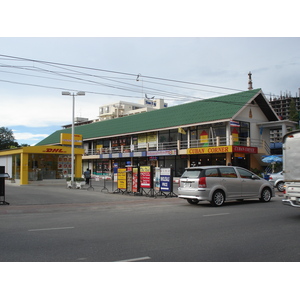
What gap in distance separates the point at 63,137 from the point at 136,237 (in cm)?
2719

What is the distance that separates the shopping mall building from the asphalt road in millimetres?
20355

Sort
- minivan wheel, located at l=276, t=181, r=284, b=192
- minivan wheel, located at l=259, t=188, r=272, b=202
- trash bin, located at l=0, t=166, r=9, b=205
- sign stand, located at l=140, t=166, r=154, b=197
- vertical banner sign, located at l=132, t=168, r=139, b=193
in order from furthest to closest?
minivan wheel, located at l=276, t=181, r=284, b=192 < vertical banner sign, located at l=132, t=168, r=139, b=193 < sign stand, located at l=140, t=166, r=154, b=197 < minivan wheel, located at l=259, t=188, r=272, b=202 < trash bin, located at l=0, t=166, r=9, b=205

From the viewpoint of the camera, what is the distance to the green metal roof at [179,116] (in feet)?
114

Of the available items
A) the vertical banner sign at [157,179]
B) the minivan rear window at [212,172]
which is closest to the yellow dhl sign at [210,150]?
the vertical banner sign at [157,179]

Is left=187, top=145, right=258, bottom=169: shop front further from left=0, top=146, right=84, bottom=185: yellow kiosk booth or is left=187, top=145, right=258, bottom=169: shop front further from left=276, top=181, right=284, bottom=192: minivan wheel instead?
left=0, top=146, right=84, bottom=185: yellow kiosk booth

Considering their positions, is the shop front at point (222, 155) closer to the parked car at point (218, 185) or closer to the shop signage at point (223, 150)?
the shop signage at point (223, 150)

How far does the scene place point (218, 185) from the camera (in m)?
15.2

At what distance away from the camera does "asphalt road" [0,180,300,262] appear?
6.58 m

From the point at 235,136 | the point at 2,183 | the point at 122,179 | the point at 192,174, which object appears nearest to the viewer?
the point at 192,174

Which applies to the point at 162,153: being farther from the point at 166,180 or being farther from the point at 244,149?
the point at 166,180

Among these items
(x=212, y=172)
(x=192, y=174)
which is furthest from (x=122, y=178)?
A: (x=212, y=172)

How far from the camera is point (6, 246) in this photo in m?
7.51

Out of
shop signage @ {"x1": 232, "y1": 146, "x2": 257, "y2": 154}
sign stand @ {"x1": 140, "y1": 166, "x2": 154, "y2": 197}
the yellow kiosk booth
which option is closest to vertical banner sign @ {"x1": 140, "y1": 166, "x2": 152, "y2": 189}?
sign stand @ {"x1": 140, "y1": 166, "x2": 154, "y2": 197}

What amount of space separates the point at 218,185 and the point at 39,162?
23.4 meters
